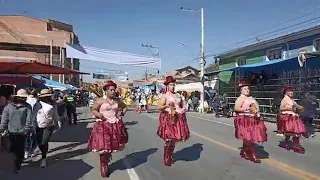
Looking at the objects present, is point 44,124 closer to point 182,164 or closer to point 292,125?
point 182,164

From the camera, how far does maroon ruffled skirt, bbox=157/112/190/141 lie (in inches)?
327

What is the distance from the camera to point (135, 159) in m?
9.45

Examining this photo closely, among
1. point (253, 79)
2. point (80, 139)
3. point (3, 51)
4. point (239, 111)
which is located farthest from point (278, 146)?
point (3, 51)

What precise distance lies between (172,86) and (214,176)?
2183 mm

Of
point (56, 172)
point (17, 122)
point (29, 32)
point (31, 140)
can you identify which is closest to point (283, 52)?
point (31, 140)

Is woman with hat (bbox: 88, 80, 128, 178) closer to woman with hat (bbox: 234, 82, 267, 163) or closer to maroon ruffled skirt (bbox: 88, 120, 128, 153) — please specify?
maroon ruffled skirt (bbox: 88, 120, 128, 153)

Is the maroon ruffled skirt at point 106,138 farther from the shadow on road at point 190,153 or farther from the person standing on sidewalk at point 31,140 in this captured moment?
the person standing on sidewalk at point 31,140

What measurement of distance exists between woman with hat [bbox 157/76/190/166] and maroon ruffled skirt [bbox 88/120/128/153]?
1.19 metres

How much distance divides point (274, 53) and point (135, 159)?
2051 cm

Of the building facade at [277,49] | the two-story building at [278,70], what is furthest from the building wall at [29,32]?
the two-story building at [278,70]

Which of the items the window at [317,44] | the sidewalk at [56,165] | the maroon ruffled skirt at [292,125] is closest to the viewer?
the sidewalk at [56,165]

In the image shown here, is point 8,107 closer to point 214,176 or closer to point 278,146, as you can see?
point 214,176

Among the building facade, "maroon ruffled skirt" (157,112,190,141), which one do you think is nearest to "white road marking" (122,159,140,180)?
"maroon ruffled skirt" (157,112,190,141)

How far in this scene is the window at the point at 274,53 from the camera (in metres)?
26.8
